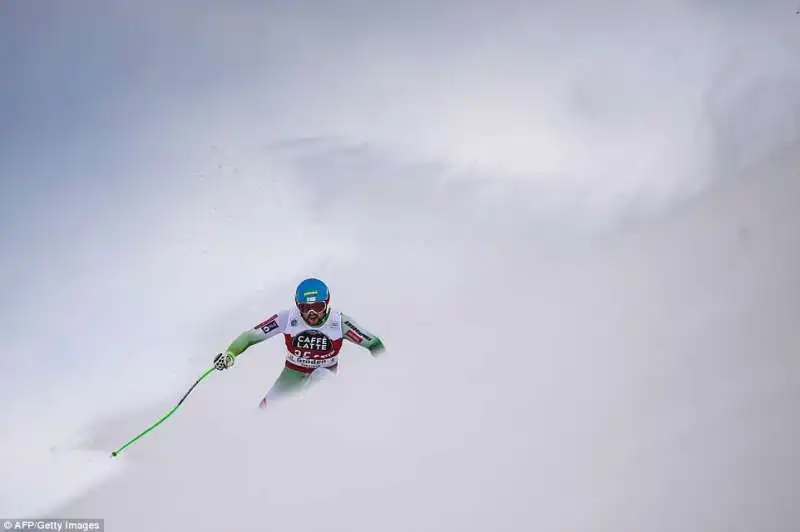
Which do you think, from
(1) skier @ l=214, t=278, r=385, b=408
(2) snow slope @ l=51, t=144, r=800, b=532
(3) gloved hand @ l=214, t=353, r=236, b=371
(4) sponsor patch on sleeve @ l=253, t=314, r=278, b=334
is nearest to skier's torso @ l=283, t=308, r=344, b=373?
(1) skier @ l=214, t=278, r=385, b=408

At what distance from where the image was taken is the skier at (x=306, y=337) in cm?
636

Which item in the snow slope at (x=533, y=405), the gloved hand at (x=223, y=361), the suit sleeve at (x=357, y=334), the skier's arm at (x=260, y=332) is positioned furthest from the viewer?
the suit sleeve at (x=357, y=334)

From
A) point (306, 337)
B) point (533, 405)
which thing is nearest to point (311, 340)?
point (306, 337)

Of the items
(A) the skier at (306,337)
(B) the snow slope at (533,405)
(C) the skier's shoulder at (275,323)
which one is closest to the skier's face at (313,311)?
(A) the skier at (306,337)

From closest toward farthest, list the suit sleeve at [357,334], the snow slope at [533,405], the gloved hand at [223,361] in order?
the snow slope at [533,405] → the gloved hand at [223,361] → the suit sleeve at [357,334]

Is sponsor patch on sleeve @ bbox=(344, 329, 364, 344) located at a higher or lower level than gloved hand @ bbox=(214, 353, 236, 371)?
higher

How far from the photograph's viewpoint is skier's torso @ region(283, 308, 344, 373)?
259 inches

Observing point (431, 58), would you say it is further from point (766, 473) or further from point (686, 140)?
point (766, 473)

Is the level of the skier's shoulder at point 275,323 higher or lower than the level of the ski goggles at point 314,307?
higher

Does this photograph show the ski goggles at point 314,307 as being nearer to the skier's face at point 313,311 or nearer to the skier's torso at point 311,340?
the skier's face at point 313,311

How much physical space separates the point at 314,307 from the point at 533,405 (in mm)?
2166

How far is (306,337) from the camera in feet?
21.7

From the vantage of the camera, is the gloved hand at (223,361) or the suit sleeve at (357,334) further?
the suit sleeve at (357,334)

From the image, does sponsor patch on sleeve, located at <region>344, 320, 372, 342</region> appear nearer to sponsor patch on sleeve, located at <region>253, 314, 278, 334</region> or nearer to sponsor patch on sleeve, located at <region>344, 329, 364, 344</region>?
sponsor patch on sleeve, located at <region>344, 329, 364, 344</region>
